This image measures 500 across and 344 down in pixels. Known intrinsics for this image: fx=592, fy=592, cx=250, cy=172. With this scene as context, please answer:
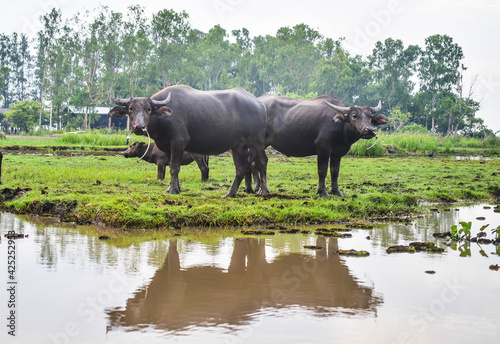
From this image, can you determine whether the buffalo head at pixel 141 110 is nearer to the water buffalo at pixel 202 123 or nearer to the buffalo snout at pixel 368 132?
the water buffalo at pixel 202 123

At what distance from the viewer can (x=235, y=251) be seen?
6254 mm

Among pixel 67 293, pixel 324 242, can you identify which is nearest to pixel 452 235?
pixel 324 242

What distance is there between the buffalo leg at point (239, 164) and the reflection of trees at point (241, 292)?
3.67 metres

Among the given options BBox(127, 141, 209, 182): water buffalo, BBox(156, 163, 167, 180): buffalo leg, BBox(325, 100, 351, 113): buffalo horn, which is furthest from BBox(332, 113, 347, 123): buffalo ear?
BBox(156, 163, 167, 180): buffalo leg

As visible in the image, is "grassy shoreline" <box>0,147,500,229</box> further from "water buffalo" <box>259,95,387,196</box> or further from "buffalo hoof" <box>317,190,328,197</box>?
"water buffalo" <box>259,95,387,196</box>

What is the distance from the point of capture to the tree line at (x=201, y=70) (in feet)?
185

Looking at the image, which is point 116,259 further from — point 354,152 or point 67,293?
point 354,152

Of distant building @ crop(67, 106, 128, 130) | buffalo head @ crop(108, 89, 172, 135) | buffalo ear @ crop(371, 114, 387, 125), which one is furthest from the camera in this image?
distant building @ crop(67, 106, 128, 130)

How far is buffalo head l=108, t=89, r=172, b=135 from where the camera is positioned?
893cm

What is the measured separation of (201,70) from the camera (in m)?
68.4

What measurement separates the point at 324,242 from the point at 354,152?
17.2 metres

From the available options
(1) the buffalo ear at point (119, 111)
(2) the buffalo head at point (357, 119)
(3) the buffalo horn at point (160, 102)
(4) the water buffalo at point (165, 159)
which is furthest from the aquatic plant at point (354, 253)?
(4) the water buffalo at point (165, 159)

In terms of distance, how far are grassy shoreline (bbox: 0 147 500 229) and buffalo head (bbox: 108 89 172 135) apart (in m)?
1.05

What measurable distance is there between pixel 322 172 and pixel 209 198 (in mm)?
2149
